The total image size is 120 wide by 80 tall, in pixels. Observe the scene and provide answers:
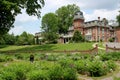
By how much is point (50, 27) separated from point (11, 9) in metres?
43.9

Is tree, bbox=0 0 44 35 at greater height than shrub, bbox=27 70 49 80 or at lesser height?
greater

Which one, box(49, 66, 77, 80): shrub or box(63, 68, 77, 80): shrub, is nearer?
box(49, 66, 77, 80): shrub

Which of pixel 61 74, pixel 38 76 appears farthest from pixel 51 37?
pixel 38 76

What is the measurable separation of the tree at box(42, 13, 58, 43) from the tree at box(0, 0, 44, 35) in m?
34.0

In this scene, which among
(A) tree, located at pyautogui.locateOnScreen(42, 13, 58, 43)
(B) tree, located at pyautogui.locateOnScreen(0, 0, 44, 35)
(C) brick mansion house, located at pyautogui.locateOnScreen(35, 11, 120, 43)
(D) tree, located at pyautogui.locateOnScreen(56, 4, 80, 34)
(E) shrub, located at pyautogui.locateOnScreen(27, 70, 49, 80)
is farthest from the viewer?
(D) tree, located at pyautogui.locateOnScreen(56, 4, 80, 34)

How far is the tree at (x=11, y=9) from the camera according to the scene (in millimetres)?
42287

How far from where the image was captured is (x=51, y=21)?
8744 centimetres

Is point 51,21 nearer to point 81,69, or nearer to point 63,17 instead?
point 63,17

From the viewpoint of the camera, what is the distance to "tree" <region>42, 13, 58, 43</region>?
8444 cm

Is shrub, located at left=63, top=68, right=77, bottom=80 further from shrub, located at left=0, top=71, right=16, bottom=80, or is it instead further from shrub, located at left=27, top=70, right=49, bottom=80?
shrub, located at left=0, top=71, right=16, bottom=80

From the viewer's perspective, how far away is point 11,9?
1726 inches

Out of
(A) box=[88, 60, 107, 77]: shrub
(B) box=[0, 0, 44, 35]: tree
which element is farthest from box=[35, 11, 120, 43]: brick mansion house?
(A) box=[88, 60, 107, 77]: shrub

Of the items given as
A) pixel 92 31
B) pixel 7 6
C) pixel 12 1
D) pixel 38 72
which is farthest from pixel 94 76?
pixel 92 31

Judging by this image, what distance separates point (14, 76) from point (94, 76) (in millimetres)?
6049
